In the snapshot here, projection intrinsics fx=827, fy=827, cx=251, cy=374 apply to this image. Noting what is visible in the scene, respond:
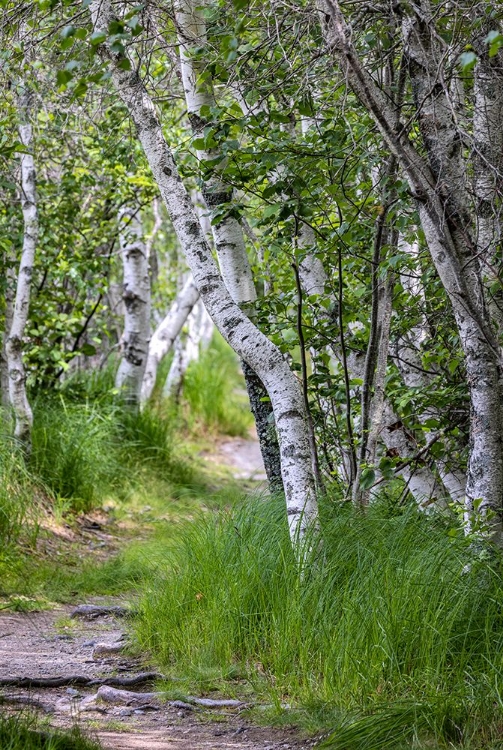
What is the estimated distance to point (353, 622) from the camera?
368 cm

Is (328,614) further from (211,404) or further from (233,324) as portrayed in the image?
(211,404)

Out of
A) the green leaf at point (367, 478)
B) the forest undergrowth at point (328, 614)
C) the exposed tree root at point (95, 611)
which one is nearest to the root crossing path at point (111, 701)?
the forest undergrowth at point (328, 614)

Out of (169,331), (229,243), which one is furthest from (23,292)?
(169,331)

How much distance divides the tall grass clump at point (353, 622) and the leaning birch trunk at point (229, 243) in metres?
0.59

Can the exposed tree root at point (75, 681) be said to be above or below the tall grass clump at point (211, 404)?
below

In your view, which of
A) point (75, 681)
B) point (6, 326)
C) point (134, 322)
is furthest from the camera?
point (134, 322)

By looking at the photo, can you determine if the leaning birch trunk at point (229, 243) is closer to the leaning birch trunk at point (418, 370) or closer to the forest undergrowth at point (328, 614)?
the forest undergrowth at point (328, 614)

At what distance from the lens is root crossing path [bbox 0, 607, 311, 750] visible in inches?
134

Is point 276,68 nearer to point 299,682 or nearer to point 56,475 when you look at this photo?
point 299,682

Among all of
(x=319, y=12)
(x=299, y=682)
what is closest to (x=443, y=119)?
(x=319, y=12)

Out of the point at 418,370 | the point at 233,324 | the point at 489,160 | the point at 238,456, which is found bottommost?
the point at 238,456

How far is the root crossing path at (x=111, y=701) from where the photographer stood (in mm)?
3412

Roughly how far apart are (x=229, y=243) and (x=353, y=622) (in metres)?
2.53

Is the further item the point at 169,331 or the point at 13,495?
the point at 169,331
